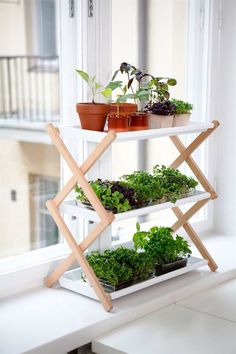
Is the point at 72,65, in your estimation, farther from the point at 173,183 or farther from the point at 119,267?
the point at 119,267

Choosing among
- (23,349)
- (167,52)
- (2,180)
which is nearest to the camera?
(23,349)

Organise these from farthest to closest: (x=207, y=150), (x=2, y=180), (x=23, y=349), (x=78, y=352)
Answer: (x=207, y=150) < (x=2, y=180) < (x=78, y=352) < (x=23, y=349)

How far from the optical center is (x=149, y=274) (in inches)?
95.0

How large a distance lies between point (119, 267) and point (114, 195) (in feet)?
0.94

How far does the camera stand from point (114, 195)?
2172 mm

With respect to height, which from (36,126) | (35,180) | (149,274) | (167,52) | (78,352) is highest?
(167,52)

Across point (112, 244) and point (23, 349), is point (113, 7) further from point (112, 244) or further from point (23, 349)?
point (23, 349)

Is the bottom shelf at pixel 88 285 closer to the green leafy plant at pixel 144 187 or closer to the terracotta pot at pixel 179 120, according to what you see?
the green leafy plant at pixel 144 187

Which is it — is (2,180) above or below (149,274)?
above

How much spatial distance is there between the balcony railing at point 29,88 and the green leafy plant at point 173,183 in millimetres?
468

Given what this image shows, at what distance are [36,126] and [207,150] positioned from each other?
1067 millimetres

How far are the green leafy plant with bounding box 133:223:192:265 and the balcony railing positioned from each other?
584 mm

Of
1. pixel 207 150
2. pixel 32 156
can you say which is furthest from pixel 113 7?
pixel 207 150

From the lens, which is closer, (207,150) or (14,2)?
(14,2)
